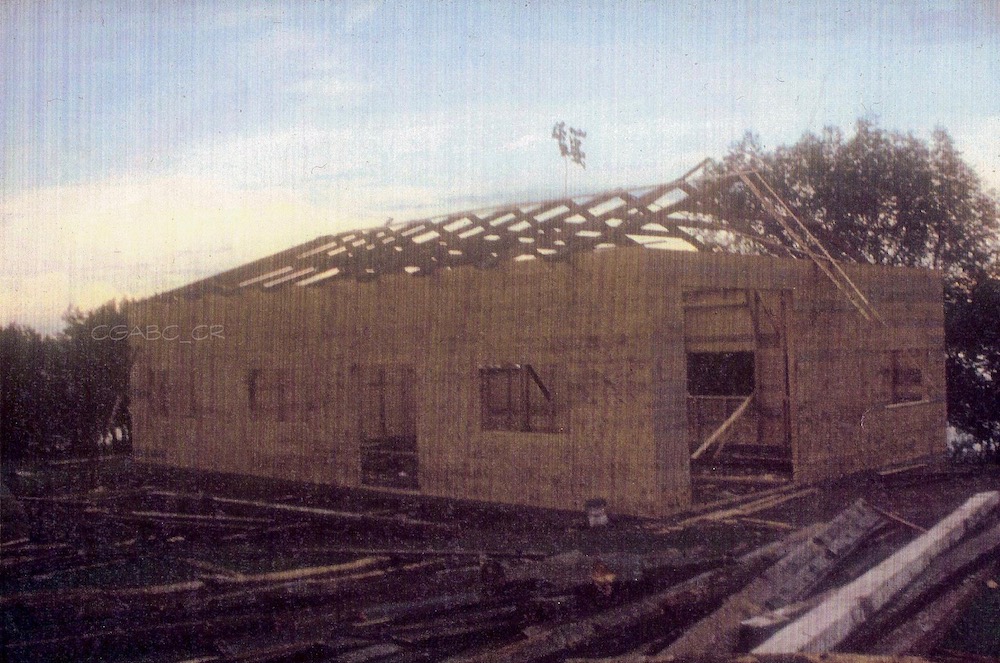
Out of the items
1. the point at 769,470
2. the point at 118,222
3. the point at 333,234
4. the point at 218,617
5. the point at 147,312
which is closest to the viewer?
the point at 218,617

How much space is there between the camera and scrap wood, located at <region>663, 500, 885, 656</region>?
6008 millimetres

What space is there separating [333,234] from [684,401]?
8.00 m

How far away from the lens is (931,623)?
21.2ft

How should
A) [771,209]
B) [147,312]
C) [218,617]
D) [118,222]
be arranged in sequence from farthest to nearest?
[147,312]
[771,209]
[118,222]
[218,617]

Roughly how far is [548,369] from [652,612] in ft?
19.2

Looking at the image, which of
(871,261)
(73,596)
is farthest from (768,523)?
(871,261)

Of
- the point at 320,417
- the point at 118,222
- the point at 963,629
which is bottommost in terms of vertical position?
the point at 963,629

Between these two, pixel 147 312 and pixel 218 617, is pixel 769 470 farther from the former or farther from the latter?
pixel 147 312

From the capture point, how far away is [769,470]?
49.8 feet

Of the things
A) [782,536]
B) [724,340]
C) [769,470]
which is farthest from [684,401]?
[724,340]

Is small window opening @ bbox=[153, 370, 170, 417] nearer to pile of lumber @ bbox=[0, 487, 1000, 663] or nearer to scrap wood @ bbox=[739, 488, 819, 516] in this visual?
pile of lumber @ bbox=[0, 487, 1000, 663]

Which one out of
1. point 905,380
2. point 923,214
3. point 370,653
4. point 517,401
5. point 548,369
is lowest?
point 370,653

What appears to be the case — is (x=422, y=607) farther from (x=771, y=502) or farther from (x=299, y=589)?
(x=771, y=502)

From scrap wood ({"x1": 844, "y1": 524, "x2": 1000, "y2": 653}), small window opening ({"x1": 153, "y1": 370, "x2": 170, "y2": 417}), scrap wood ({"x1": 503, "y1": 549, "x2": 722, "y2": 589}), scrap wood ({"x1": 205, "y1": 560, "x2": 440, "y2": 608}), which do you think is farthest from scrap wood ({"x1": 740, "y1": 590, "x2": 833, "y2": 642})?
small window opening ({"x1": 153, "y1": 370, "x2": 170, "y2": 417})
